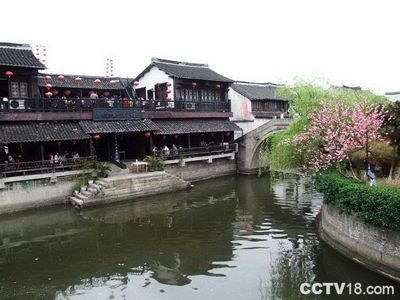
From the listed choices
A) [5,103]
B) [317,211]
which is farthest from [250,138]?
[5,103]

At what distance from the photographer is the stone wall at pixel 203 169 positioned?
26.5 metres

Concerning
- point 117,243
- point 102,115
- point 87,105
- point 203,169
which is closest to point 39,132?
point 87,105

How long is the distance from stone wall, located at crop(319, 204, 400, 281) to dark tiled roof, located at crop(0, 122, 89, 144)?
14653mm

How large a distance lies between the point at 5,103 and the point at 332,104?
16.9 metres

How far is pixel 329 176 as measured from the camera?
533 inches

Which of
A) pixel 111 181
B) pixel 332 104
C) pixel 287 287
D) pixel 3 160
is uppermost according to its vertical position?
pixel 332 104

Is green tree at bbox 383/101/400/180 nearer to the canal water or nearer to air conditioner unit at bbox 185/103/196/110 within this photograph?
the canal water

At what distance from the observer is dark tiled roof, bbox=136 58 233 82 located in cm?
2903

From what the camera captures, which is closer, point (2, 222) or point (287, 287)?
point (287, 287)

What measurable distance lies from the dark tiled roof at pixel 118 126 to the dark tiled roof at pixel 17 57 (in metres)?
4.26

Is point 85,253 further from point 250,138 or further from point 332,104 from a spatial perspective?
point 250,138

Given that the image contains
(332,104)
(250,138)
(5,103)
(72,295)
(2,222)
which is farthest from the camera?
(250,138)

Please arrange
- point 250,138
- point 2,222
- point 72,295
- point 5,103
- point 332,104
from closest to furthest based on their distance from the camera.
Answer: point 72,295
point 332,104
point 2,222
point 5,103
point 250,138

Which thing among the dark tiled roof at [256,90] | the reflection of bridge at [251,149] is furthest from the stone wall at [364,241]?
the dark tiled roof at [256,90]
